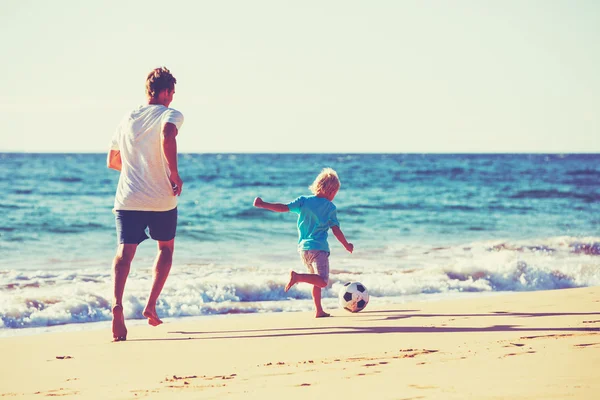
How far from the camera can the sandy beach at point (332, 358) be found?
346cm

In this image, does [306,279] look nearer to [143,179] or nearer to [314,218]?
[314,218]

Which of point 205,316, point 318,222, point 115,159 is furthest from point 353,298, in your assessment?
point 115,159

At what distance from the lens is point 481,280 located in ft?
28.0

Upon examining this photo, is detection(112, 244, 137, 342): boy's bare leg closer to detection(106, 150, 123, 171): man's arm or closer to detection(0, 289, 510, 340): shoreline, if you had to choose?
detection(106, 150, 123, 171): man's arm

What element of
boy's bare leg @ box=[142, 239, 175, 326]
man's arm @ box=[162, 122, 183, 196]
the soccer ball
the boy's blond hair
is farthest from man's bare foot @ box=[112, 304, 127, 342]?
the soccer ball

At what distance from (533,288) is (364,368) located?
5.25m

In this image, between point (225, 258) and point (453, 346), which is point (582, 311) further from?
point (225, 258)

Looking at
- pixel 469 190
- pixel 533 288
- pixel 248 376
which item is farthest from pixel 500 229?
pixel 248 376

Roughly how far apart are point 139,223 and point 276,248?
7.48m

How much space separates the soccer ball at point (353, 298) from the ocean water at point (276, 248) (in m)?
0.95
